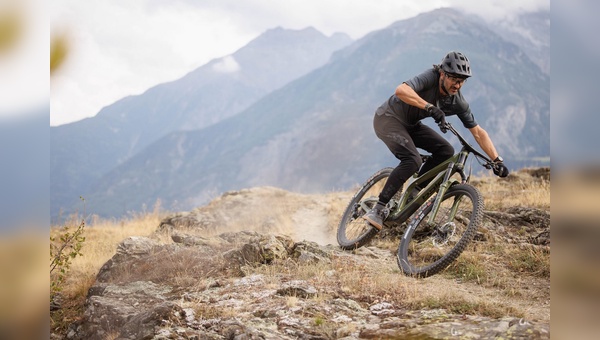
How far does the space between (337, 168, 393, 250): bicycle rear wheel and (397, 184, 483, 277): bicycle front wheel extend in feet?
2.46

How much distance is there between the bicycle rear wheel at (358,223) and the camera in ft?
28.6

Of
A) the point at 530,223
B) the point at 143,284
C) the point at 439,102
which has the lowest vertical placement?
the point at 143,284

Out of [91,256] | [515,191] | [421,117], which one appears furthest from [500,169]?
[91,256]

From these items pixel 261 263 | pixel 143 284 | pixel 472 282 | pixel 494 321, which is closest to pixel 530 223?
pixel 472 282

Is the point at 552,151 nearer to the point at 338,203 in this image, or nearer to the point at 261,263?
the point at 261,263

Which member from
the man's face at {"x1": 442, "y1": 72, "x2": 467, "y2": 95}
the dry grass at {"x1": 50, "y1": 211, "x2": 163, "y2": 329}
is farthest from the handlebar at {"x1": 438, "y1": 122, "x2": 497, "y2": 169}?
the dry grass at {"x1": 50, "y1": 211, "x2": 163, "y2": 329}

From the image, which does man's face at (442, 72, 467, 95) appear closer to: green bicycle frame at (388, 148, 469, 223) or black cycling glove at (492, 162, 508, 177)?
green bicycle frame at (388, 148, 469, 223)

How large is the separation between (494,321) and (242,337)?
2077mm

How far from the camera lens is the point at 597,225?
65.6 inches

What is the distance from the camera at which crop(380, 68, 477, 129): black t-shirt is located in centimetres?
741

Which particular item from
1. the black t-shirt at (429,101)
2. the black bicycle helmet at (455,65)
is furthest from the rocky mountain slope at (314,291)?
the black bicycle helmet at (455,65)

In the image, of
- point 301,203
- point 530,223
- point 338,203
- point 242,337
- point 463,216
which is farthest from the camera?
point 301,203

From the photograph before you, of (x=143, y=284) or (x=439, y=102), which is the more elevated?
(x=439, y=102)

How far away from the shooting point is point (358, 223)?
9.26m
